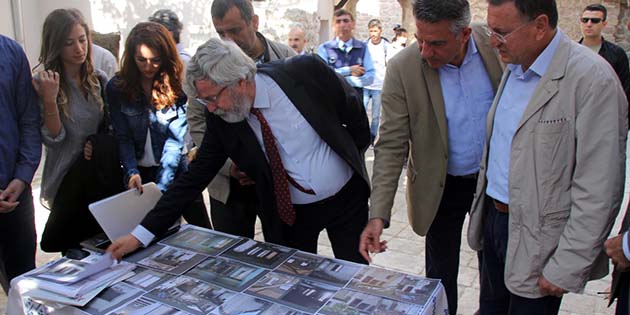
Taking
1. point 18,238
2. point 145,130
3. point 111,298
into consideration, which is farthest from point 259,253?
point 18,238

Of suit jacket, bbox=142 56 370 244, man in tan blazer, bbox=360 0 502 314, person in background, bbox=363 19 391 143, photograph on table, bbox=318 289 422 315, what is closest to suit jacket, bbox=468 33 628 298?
photograph on table, bbox=318 289 422 315

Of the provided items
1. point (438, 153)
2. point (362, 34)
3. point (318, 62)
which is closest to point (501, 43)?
point (438, 153)

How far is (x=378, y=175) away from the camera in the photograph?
218cm

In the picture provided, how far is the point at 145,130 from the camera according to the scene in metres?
2.68

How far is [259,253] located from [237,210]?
632 mm

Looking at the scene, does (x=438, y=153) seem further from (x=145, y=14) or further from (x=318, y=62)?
(x=145, y=14)

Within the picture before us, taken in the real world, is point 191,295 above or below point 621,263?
below

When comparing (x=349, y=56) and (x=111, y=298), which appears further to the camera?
(x=349, y=56)

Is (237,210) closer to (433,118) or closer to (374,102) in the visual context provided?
(433,118)

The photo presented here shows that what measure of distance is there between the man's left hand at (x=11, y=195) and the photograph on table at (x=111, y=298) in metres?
0.93

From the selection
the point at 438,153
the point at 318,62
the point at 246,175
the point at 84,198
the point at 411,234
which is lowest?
the point at 411,234

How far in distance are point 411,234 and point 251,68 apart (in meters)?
2.66

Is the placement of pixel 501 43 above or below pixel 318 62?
above

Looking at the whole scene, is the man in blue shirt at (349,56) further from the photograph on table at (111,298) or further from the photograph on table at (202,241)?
the photograph on table at (111,298)
